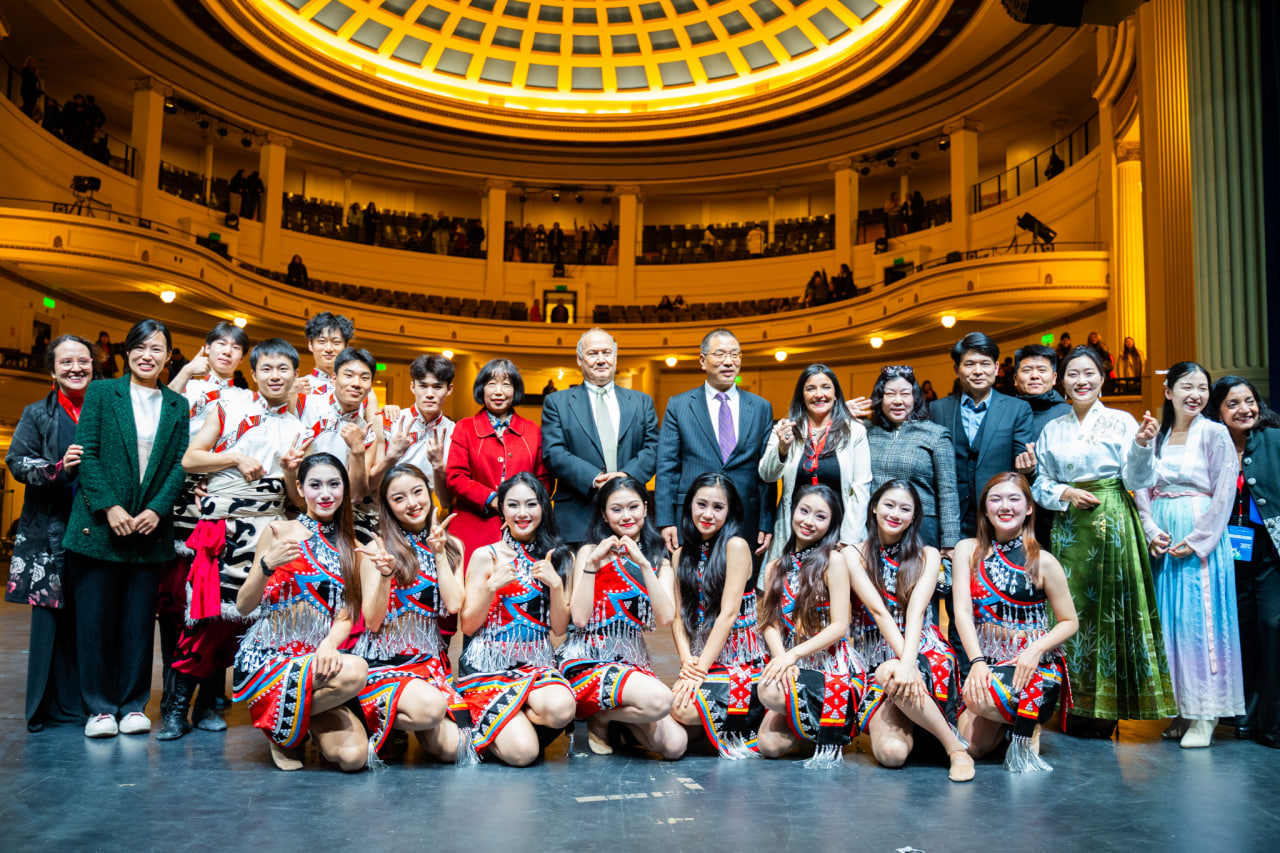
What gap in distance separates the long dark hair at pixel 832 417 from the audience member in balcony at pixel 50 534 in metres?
2.87

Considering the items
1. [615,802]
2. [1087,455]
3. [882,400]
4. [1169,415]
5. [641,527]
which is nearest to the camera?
[615,802]

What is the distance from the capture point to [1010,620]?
355cm

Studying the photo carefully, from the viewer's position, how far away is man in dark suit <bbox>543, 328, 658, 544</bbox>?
14.3 feet

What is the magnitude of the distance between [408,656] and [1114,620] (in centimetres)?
279

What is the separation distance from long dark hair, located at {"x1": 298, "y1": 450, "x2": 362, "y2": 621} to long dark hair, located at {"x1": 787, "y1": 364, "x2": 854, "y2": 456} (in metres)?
1.82

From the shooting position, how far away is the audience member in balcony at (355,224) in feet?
70.8

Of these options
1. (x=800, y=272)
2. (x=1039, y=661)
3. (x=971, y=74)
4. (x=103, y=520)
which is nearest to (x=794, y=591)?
(x=1039, y=661)

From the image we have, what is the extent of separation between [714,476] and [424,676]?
1319 mm

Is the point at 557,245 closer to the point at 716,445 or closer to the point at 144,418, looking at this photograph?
the point at 716,445

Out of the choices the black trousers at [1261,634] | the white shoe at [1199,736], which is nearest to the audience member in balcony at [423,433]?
the white shoe at [1199,736]

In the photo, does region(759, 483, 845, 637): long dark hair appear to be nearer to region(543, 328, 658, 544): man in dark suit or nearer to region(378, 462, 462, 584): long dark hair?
region(543, 328, 658, 544): man in dark suit

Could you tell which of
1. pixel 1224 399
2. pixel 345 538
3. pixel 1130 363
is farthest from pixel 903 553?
pixel 1130 363

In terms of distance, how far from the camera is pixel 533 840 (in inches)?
102

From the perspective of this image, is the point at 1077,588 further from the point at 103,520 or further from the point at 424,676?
the point at 103,520
